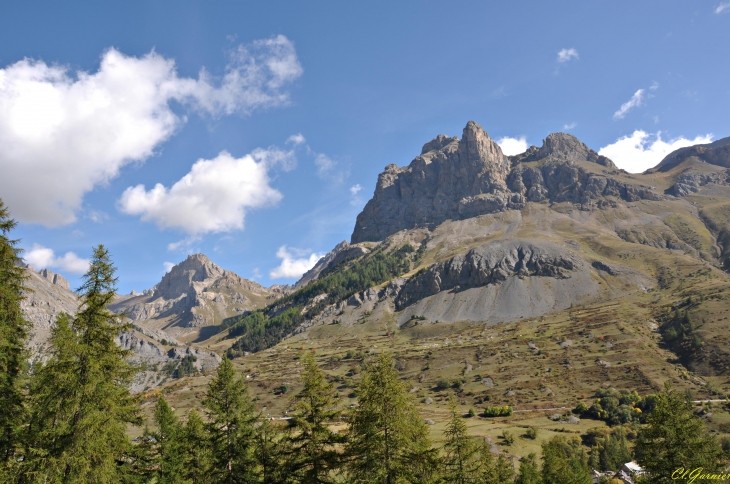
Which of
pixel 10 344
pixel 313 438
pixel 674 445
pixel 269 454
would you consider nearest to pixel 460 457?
pixel 313 438

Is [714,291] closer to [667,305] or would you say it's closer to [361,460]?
[667,305]

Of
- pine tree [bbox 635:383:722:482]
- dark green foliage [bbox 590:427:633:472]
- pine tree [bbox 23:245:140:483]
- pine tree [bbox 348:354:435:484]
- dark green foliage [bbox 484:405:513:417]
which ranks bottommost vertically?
dark green foliage [bbox 590:427:633:472]

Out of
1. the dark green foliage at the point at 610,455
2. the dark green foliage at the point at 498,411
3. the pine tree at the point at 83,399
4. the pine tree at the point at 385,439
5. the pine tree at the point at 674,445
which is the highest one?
the pine tree at the point at 83,399

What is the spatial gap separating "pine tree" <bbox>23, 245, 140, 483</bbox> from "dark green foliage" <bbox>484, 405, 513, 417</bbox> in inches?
4647

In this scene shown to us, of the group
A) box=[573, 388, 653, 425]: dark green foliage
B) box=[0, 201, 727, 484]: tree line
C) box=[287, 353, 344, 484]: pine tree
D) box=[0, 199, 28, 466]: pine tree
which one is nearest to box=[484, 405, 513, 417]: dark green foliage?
box=[573, 388, 653, 425]: dark green foliage

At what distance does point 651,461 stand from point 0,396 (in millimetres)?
38999

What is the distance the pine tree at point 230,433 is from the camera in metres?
27.9

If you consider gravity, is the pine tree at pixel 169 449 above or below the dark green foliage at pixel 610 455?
above

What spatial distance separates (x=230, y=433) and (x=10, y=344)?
1447 cm

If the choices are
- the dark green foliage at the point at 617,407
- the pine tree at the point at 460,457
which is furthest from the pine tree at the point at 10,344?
the dark green foliage at the point at 617,407

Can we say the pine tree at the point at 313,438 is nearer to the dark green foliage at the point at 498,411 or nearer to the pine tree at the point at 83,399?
the pine tree at the point at 83,399

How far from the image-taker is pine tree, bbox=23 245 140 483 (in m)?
18.7

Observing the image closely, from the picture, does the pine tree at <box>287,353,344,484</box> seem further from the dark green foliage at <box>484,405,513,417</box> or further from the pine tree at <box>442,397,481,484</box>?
the dark green foliage at <box>484,405,513,417</box>

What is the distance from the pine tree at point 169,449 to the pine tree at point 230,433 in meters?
4.18
